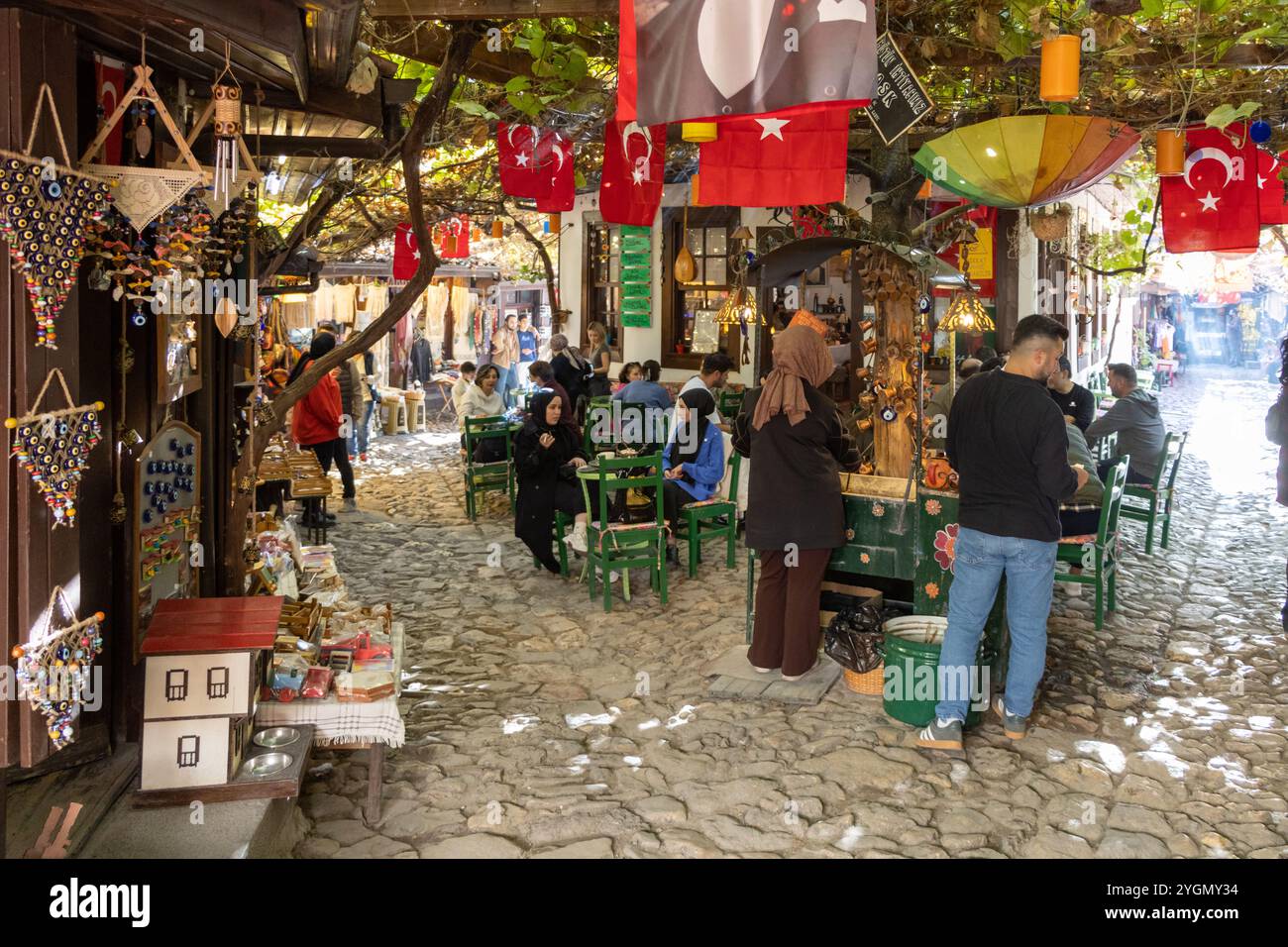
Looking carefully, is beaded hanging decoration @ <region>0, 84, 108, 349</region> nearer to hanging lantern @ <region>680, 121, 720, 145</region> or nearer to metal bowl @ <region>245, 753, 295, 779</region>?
metal bowl @ <region>245, 753, 295, 779</region>

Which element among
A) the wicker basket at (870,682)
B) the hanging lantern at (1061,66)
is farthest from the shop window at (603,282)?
the hanging lantern at (1061,66)

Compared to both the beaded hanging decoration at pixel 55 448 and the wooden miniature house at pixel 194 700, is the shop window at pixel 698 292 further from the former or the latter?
the beaded hanging decoration at pixel 55 448

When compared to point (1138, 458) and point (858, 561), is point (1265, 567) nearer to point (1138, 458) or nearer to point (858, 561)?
point (1138, 458)

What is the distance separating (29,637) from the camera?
3.42 meters

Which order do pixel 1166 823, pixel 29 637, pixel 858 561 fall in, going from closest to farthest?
pixel 29 637, pixel 1166 823, pixel 858 561

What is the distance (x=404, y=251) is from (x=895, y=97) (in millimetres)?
9188

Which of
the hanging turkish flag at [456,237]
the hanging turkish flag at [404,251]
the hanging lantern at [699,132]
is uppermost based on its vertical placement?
the hanging turkish flag at [456,237]

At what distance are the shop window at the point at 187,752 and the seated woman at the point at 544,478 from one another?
18.3 ft

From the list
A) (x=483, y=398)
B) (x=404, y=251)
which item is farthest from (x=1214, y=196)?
(x=404, y=251)

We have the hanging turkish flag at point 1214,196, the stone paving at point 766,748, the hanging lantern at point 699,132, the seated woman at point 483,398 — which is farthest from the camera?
the seated woman at point 483,398

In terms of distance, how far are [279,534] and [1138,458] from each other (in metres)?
7.89

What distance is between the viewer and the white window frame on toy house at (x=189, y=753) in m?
4.33

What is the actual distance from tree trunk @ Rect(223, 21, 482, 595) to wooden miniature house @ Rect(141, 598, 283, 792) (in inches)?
45.5

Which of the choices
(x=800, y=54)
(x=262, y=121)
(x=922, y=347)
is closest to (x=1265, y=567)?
(x=922, y=347)
